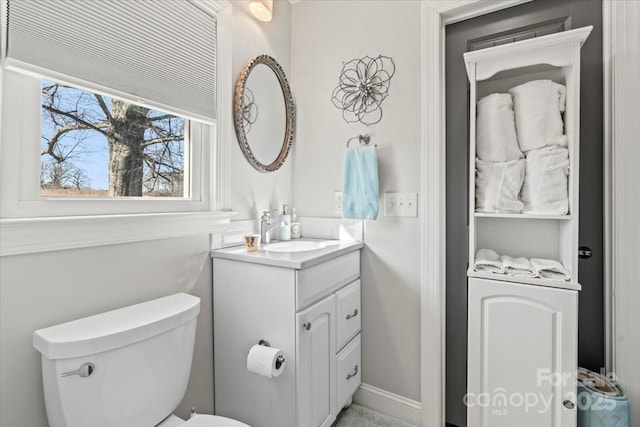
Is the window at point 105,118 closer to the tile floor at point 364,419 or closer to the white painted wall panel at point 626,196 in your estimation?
the tile floor at point 364,419

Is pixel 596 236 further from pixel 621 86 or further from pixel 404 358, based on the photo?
pixel 404 358

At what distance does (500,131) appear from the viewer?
4.41 feet

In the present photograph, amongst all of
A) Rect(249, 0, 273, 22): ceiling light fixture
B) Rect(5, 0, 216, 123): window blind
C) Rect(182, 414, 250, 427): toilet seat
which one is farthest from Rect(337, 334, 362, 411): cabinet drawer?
Rect(249, 0, 273, 22): ceiling light fixture

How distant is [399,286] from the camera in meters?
1.67

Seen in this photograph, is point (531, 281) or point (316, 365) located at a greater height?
point (531, 281)

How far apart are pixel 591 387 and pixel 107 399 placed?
68.7 inches

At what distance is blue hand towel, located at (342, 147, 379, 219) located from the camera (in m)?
1.66

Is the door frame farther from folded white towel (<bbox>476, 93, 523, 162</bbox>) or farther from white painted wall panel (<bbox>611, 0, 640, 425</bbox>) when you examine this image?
white painted wall panel (<bbox>611, 0, 640, 425</bbox>)

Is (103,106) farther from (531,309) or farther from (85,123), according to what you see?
(531,309)

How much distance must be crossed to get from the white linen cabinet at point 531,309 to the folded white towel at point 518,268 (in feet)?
0.08

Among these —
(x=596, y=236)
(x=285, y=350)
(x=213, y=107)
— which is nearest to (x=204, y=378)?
(x=285, y=350)

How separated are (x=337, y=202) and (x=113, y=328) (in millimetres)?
1241

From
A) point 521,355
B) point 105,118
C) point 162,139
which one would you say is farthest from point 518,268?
point 105,118

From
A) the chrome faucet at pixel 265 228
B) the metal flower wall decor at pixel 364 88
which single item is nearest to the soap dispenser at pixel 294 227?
the chrome faucet at pixel 265 228
